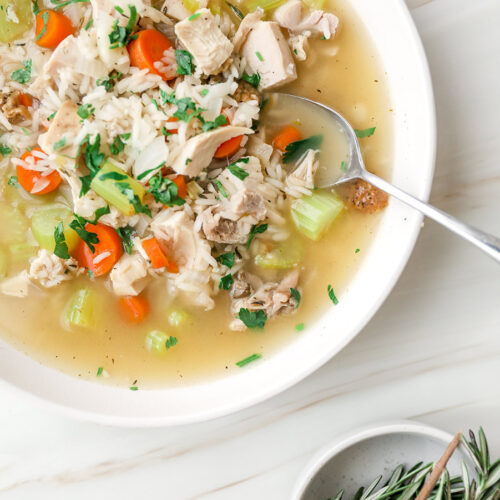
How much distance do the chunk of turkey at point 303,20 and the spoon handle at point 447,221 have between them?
70cm

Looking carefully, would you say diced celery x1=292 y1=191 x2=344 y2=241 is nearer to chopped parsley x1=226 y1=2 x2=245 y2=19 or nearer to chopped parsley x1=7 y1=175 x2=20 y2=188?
chopped parsley x1=226 y1=2 x2=245 y2=19

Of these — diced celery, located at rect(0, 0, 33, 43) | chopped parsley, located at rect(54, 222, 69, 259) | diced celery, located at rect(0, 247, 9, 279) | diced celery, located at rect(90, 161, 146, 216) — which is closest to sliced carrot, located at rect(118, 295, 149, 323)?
chopped parsley, located at rect(54, 222, 69, 259)

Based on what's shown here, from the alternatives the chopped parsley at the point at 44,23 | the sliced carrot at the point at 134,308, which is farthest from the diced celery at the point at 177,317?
the chopped parsley at the point at 44,23

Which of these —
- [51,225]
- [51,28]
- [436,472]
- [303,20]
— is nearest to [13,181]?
[51,225]

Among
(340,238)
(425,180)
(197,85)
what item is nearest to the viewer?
(425,180)

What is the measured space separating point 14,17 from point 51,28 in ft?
0.72

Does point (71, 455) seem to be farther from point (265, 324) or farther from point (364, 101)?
point (364, 101)

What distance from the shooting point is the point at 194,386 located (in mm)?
2770

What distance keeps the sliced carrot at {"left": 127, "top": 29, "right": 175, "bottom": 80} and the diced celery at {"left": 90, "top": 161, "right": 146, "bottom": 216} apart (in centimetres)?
46


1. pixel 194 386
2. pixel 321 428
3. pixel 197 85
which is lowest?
pixel 321 428

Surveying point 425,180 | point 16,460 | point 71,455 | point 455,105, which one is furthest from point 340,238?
point 16,460

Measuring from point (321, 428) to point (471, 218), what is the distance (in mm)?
1243

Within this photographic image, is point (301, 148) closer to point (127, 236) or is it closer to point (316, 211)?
point (316, 211)

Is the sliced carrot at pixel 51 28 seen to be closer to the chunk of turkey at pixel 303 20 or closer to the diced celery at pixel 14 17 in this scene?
the diced celery at pixel 14 17
